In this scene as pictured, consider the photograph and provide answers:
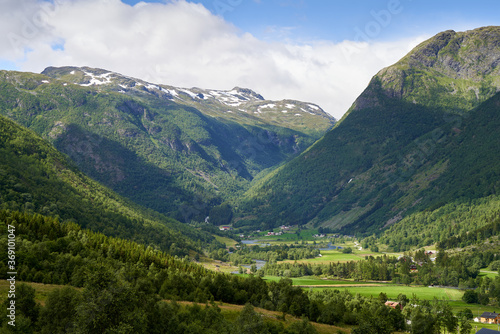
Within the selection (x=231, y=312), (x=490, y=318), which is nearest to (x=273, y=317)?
(x=231, y=312)

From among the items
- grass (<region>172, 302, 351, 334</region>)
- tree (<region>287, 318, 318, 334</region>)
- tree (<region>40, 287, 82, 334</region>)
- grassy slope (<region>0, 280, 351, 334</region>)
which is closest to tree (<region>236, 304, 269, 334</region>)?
tree (<region>287, 318, 318, 334</region>)

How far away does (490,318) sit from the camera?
130 m

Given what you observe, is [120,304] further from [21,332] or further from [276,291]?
[276,291]

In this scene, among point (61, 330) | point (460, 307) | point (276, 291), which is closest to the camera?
point (61, 330)

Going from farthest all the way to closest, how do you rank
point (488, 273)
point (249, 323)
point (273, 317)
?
point (488, 273)
point (273, 317)
point (249, 323)

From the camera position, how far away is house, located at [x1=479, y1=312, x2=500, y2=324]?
129 meters

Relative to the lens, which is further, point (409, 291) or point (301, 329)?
point (409, 291)

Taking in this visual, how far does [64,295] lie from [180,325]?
66.5 ft

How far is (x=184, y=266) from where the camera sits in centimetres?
14150

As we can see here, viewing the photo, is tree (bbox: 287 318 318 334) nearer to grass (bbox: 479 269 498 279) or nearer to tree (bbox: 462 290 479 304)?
tree (bbox: 462 290 479 304)

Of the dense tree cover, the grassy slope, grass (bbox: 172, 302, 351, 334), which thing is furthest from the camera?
grass (bbox: 172, 302, 351, 334)

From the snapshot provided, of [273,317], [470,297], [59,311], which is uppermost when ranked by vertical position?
[59,311]

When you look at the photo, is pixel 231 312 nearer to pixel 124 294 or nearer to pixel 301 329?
pixel 301 329

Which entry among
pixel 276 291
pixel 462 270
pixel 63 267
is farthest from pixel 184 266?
pixel 462 270
